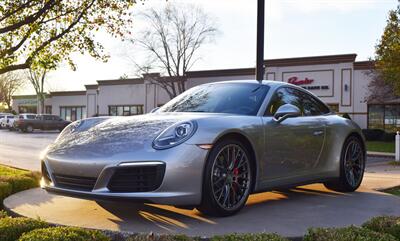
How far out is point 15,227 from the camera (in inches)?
140

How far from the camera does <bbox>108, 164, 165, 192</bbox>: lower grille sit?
4.03 meters

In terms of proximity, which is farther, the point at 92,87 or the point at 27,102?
the point at 27,102

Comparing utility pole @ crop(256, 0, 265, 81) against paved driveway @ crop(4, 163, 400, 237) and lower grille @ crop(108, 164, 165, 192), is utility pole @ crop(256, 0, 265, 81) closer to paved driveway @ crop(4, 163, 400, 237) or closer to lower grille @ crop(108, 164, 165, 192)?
paved driveway @ crop(4, 163, 400, 237)

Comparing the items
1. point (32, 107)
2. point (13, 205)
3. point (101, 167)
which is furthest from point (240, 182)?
point (32, 107)

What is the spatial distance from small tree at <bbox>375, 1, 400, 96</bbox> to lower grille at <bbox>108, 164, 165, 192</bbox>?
19948mm

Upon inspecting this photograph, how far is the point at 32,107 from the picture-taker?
6631 centimetres

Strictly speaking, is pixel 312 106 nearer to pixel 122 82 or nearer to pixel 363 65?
pixel 363 65

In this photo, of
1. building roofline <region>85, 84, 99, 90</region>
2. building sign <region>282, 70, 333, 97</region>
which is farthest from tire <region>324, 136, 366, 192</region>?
building roofline <region>85, 84, 99, 90</region>

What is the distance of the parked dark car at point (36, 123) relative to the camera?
135ft

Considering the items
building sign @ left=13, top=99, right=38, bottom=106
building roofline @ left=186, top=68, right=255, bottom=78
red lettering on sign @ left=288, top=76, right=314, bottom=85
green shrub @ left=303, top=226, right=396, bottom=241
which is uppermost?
building roofline @ left=186, top=68, right=255, bottom=78

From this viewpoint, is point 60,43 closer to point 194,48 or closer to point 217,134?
point 217,134

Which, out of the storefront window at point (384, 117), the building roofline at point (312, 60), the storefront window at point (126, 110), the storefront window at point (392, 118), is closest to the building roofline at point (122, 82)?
the storefront window at point (126, 110)

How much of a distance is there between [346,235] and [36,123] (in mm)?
40936

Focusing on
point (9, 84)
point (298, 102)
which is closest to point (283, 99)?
point (298, 102)
